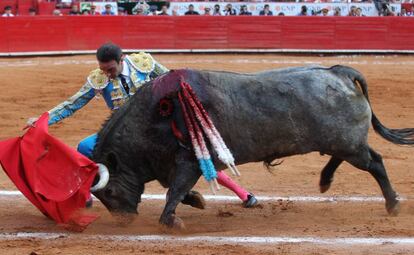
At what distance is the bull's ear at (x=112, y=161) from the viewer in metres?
5.67

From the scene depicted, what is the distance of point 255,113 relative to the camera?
5.60 metres

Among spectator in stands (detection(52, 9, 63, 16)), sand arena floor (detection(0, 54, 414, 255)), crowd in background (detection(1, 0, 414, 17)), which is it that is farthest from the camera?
crowd in background (detection(1, 0, 414, 17))

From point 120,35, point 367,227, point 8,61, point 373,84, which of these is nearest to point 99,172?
point 367,227

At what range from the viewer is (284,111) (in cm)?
563

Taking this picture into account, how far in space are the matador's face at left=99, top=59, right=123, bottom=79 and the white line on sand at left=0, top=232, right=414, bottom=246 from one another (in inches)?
47.5

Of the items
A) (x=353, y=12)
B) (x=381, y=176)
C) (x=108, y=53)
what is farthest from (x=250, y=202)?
(x=353, y=12)

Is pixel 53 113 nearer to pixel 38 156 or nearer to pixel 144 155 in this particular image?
pixel 38 156

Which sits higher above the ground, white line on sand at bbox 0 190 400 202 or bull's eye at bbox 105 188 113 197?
bull's eye at bbox 105 188 113 197

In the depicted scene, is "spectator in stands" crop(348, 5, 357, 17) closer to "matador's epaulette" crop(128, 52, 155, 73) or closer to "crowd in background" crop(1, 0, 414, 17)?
"crowd in background" crop(1, 0, 414, 17)

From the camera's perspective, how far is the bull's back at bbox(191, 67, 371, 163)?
5.58 meters

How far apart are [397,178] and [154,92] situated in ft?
9.57

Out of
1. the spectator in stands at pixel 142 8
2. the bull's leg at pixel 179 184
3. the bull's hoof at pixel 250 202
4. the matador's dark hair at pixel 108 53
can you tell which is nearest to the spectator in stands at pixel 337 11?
the spectator in stands at pixel 142 8

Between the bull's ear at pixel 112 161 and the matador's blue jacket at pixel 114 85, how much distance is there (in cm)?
48

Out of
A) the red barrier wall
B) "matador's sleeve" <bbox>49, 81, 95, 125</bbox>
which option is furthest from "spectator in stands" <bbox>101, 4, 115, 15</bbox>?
"matador's sleeve" <bbox>49, 81, 95, 125</bbox>
